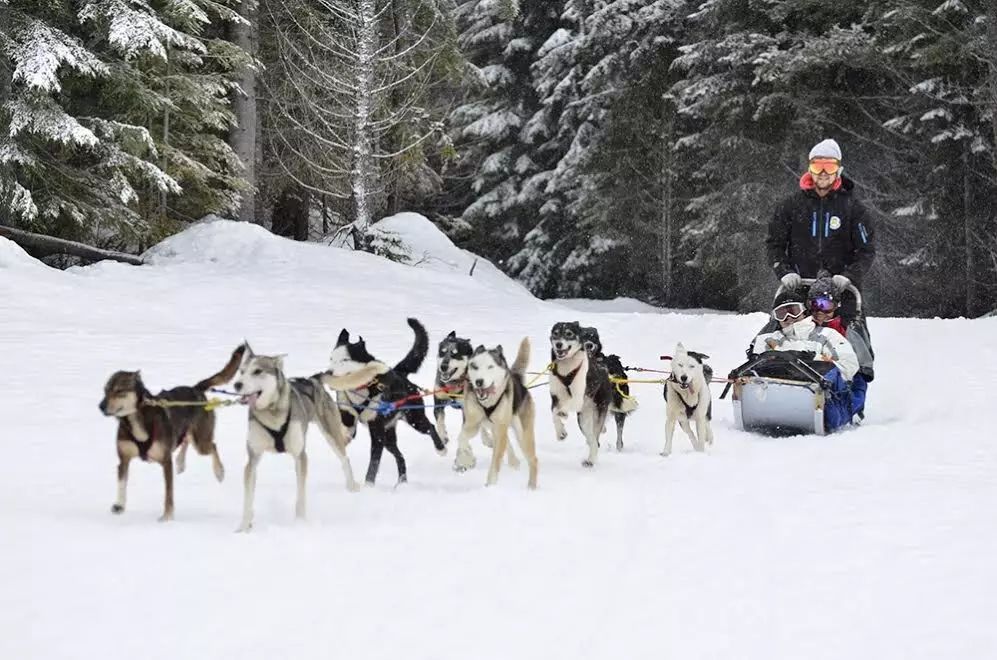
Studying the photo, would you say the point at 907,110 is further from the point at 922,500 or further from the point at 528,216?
the point at 922,500

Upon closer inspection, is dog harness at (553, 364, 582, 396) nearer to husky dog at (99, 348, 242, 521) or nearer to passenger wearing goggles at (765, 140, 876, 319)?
husky dog at (99, 348, 242, 521)

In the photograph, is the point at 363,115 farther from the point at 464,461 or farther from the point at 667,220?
the point at 464,461

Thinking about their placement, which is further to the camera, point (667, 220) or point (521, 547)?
point (667, 220)

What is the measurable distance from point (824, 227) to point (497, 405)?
13.7 ft

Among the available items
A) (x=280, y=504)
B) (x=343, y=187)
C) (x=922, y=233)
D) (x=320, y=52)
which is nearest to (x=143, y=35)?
(x=320, y=52)

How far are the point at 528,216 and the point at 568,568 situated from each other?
1005 inches

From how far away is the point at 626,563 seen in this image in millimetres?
4316

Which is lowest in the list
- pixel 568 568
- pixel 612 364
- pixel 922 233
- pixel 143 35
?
pixel 568 568

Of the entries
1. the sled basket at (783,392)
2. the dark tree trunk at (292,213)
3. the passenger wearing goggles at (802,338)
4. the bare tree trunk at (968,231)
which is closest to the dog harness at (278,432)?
the sled basket at (783,392)

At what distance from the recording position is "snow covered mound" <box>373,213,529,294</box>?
69.8ft

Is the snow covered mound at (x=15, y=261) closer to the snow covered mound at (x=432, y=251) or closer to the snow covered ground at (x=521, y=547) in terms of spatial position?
the snow covered ground at (x=521, y=547)

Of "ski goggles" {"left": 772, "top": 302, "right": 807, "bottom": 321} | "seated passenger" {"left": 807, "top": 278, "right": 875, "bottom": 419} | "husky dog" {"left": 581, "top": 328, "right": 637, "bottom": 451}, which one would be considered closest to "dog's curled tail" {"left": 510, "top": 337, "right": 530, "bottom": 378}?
"husky dog" {"left": 581, "top": 328, "right": 637, "bottom": 451}

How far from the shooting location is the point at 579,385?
6758 millimetres

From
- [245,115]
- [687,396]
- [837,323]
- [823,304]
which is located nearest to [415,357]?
[687,396]
